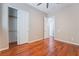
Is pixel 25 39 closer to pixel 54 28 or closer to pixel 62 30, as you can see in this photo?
pixel 54 28

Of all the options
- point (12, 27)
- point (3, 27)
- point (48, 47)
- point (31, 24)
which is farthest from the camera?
point (31, 24)

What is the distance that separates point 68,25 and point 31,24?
1.03m

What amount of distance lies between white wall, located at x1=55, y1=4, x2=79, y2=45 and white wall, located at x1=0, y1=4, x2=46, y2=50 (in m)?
0.47

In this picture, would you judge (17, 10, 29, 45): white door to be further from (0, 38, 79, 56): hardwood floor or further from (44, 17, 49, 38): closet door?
(44, 17, 49, 38): closet door

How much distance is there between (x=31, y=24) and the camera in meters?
2.70

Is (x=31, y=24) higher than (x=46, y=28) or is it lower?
higher

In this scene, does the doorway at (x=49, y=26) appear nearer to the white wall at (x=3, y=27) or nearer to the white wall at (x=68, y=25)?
the white wall at (x=68, y=25)

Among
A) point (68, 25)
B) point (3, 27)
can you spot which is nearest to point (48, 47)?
point (68, 25)

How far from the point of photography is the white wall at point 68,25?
2.38 meters

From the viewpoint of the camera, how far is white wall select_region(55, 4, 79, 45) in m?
2.38

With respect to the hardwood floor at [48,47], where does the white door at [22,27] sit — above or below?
above

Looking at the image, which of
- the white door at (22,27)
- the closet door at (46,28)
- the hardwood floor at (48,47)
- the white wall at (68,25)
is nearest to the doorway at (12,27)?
the white door at (22,27)

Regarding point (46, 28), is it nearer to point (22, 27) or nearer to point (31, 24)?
point (31, 24)

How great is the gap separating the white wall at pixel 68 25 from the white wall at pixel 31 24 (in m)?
0.47
